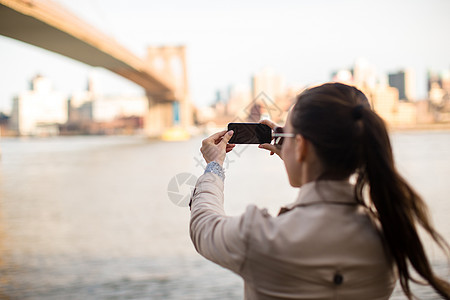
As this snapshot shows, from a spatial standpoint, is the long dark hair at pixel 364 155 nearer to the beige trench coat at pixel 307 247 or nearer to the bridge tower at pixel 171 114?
the beige trench coat at pixel 307 247

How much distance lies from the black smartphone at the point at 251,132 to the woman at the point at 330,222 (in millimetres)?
84

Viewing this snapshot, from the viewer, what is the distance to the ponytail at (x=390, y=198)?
27.2 inches

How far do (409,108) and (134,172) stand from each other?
134 feet

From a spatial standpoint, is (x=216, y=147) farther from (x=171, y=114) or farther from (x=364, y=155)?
(x=171, y=114)

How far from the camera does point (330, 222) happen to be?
67cm

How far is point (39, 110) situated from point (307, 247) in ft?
240

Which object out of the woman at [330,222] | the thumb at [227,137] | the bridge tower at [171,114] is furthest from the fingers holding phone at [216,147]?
the bridge tower at [171,114]

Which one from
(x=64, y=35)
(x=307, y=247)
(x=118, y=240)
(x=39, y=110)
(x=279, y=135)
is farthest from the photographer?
(x=39, y=110)

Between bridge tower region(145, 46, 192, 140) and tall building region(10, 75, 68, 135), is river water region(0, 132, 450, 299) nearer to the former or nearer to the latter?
bridge tower region(145, 46, 192, 140)

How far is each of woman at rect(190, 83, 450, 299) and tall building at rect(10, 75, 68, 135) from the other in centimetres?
6553

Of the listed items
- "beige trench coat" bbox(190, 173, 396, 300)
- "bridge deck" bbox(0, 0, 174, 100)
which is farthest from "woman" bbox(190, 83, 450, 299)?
"bridge deck" bbox(0, 0, 174, 100)

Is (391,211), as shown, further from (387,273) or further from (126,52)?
(126,52)

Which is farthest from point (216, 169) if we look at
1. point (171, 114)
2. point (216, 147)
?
point (171, 114)

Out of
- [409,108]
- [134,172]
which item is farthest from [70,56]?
[409,108]
